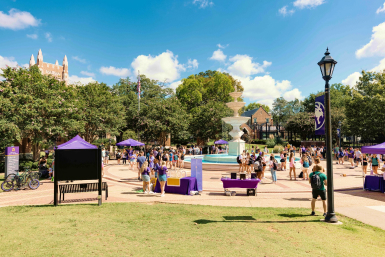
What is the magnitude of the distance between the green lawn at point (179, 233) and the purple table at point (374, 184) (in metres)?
6.57

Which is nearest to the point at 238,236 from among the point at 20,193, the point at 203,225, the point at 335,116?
the point at 203,225

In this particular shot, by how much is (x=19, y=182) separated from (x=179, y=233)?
11.3 m

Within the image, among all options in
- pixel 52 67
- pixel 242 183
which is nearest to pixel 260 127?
pixel 242 183

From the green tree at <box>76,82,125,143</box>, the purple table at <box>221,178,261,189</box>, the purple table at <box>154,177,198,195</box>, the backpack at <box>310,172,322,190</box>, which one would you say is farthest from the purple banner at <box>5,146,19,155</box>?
the green tree at <box>76,82,125,143</box>

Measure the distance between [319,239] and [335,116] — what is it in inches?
1959

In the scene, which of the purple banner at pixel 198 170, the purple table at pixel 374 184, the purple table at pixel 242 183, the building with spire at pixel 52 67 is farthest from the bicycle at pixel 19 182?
the building with spire at pixel 52 67

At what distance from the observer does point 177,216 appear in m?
7.99

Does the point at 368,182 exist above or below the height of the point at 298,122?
below

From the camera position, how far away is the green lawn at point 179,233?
5238 mm

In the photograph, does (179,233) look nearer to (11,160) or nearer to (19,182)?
(19,182)

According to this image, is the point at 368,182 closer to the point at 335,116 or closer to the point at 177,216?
the point at 177,216

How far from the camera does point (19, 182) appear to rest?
1311 cm

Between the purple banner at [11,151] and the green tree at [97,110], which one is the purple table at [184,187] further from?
the green tree at [97,110]

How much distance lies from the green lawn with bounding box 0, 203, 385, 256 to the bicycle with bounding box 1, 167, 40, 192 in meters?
4.79
